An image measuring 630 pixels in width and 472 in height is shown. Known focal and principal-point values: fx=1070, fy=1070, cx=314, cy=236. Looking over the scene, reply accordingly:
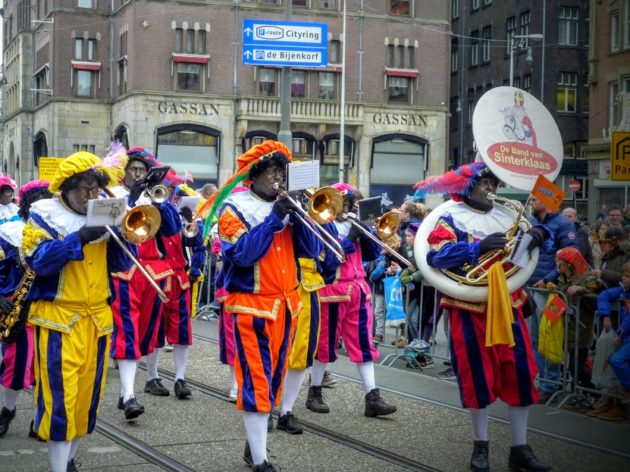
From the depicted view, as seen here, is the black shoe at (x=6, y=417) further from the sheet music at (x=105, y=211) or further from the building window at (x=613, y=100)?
the building window at (x=613, y=100)

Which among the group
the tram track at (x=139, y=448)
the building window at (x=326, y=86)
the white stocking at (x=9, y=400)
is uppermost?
the building window at (x=326, y=86)

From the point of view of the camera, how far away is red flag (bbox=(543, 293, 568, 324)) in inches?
384

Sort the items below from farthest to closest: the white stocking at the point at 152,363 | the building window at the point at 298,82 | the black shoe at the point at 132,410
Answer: the building window at the point at 298,82, the white stocking at the point at 152,363, the black shoe at the point at 132,410

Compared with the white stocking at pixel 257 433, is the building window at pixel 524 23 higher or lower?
higher

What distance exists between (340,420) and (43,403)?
3249 millimetres

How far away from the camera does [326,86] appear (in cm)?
4497

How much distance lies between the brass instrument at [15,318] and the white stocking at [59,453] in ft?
3.84

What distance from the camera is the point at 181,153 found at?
42875 mm

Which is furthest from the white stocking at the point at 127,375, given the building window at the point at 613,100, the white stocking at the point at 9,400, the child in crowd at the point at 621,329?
the building window at the point at 613,100

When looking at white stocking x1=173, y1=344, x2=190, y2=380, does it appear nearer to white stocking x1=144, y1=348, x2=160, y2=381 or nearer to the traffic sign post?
white stocking x1=144, y1=348, x2=160, y2=381

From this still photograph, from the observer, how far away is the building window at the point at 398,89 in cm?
4634

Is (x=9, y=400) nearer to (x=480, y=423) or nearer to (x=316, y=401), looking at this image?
(x=316, y=401)

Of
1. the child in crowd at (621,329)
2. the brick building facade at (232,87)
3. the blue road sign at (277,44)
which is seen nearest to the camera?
the child in crowd at (621,329)

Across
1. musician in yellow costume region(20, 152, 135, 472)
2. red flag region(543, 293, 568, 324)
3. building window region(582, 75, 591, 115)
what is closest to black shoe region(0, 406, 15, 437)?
Result: musician in yellow costume region(20, 152, 135, 472)
